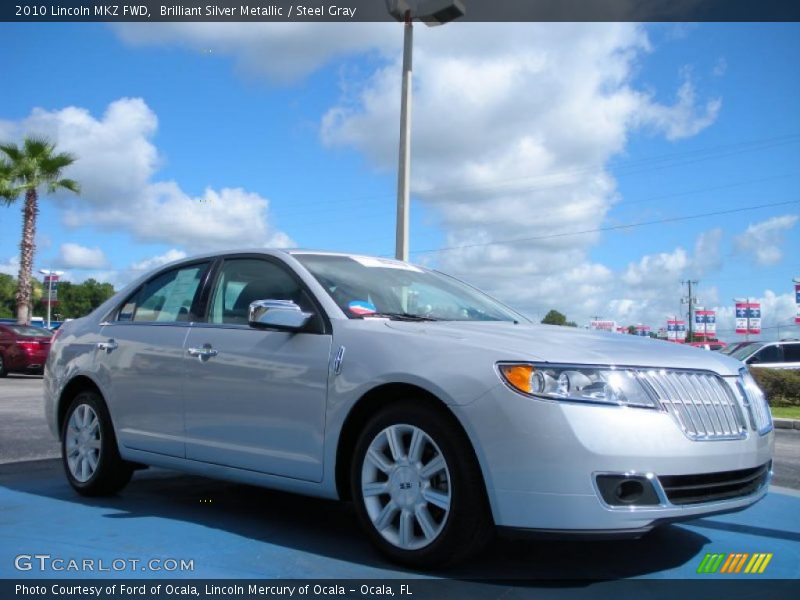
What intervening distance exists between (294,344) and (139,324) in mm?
1598

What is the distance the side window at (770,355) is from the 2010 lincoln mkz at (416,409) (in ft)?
73.9

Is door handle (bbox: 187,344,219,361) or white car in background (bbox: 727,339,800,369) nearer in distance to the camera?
door handle (bbox: 187,344,219,361)

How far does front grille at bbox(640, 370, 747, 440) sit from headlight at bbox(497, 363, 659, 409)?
8cm

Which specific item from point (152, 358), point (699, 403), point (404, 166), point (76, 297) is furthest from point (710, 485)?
point (76, 297)

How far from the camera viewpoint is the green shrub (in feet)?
58.6

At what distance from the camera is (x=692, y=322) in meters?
95.6

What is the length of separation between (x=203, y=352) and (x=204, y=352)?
11 mm

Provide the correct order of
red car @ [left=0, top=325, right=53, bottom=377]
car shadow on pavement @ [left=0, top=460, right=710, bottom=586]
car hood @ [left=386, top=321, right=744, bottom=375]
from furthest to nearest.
→ red car @ [left=0, top=325, right=53, bottom=377] < car shadow on pavement @ [left=0, top=460, right=710, bottom=586] < car hood @ [left=386, top=321, right=744, bottom=375]

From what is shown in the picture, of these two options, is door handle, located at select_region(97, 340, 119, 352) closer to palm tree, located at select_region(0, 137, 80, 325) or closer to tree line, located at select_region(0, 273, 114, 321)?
palm tree, located at select_region(0, 137, 80, 325)

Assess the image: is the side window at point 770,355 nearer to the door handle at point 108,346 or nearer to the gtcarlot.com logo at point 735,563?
the gtcarlot.com logo at point 735,563

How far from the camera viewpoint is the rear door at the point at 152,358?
4.92m

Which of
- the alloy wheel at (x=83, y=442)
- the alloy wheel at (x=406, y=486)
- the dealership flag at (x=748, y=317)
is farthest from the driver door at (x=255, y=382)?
the dealership flag at (x=748, y=317)

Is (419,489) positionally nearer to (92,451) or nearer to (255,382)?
(255,382)

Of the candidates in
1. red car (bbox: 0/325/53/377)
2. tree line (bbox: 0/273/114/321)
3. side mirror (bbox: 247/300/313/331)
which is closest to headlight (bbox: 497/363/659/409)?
side mirror (bbox: 247/300/313/331)
